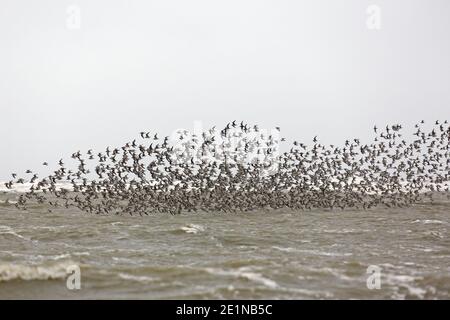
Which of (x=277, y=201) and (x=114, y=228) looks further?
(x=277, y=201)

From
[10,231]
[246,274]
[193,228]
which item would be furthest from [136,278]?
[10,231]

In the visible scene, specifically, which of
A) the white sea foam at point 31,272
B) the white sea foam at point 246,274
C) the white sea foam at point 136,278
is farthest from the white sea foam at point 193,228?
the white sea foam at point 136,278

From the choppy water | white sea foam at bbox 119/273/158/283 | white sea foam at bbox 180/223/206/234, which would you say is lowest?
white sea foam at bbox 180/223/206/234

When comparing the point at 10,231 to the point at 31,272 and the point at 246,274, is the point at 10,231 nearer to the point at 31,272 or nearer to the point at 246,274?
the point at 31,272

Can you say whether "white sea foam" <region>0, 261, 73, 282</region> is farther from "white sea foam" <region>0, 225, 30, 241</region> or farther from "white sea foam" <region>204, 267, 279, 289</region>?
"white sea foam" <region>0, 225, 30, 241</region>

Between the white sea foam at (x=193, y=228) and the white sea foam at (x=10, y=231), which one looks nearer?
the white sea foam at (x=10, y=231)

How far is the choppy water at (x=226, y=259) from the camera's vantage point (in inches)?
707

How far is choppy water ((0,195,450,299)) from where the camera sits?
707 inches

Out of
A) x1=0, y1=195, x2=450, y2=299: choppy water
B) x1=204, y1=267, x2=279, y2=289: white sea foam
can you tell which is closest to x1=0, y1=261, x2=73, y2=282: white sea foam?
x1=0, y1=195, x2=450, y2=299: choppy water

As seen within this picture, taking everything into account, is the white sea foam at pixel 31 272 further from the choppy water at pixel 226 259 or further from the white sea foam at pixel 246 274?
the white sea foam at pixel 246 274

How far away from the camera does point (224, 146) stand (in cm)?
5066
